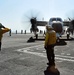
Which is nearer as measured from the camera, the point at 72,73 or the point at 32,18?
the point at 72,73

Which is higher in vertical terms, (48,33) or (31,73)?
(48,33)

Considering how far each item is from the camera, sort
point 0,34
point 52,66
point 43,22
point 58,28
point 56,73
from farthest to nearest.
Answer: point 43,22 < point 58,28 < point 0,34 < point 52,66 < point 56,73

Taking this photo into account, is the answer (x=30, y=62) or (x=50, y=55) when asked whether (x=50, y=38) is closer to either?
(x=50, y=55)

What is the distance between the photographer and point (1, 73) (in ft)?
30.5

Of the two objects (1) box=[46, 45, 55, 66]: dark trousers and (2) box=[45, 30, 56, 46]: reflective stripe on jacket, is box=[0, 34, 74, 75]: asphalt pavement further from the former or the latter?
(2) box=[45, 30, 56, 46]: reflective stripe on jacket

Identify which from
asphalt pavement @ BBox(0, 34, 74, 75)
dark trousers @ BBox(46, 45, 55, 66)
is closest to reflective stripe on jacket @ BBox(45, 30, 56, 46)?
dark trousers @ BBox(46, 45, 55, 66)

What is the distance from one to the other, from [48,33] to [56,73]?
173 centimetres

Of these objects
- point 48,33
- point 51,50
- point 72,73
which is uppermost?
point 48,33

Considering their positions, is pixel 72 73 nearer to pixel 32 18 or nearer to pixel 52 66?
pixel 52 66

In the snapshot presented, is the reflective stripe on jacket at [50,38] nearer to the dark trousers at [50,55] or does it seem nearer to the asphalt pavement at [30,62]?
the dark trousers at [50,55]

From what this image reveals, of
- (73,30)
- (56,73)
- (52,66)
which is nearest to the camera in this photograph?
(56,73)

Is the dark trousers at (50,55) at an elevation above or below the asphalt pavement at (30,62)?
above

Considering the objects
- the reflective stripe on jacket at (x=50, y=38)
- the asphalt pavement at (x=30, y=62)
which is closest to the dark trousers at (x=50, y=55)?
the reflective stripe on jacket at (x=50, y=38)

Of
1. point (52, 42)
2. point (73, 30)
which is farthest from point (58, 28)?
point (52, 42)
